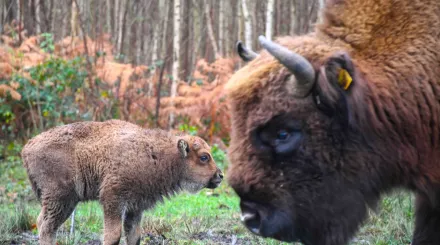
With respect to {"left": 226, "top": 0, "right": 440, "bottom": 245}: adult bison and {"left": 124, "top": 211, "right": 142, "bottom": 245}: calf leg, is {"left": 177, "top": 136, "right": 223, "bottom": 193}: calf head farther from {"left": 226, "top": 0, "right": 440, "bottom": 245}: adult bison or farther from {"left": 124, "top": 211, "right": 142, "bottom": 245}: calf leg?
{"left": 226, "top": 0, "right": 440, "bottom": 245}: adult bison

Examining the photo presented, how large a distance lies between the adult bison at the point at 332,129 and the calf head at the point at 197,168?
10.6ft

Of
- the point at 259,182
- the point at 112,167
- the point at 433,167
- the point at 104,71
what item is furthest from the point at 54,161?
the point at 104,71

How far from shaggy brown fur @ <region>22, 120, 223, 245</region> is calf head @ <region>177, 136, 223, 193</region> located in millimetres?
187

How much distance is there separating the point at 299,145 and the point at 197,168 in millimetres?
3490

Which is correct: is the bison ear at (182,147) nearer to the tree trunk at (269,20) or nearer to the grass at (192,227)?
the grass at (192,227)

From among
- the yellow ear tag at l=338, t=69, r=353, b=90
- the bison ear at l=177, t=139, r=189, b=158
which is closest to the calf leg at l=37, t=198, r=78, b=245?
the bison ear at l=177, t=139, r=189, b=158

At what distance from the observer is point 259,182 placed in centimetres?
373

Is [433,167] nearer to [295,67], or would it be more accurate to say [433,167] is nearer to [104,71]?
[295,67]

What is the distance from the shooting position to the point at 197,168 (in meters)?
→ 7.20

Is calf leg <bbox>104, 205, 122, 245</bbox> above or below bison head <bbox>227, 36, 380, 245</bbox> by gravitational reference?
below

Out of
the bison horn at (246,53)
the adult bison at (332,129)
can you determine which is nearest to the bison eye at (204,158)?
the bison horn at (246,53)

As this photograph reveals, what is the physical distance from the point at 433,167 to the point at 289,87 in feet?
3.36

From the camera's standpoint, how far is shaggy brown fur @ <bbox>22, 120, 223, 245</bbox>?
6.47 m

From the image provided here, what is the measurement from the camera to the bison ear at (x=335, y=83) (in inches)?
143
